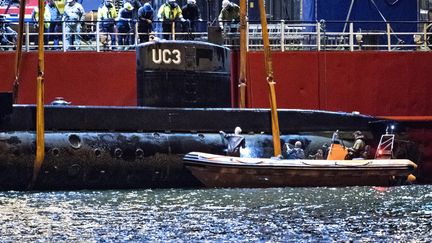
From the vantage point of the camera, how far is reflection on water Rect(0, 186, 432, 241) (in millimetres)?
20266

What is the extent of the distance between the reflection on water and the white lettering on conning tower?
3283 millimetres

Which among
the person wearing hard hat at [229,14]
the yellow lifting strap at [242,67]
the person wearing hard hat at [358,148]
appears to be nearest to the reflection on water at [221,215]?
the person wearing hard hat at [358,148]

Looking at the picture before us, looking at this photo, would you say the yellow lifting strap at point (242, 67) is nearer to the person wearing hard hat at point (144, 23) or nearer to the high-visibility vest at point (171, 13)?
the person wearing hard hat at point (144, 23)

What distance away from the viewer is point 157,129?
2800cm

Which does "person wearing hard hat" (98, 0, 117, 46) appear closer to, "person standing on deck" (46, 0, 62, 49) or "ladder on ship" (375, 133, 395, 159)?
"person standing on deck" (46, 0, 62, 49)

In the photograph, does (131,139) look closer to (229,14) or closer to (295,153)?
(295,153)

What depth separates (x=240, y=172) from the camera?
27125 mm

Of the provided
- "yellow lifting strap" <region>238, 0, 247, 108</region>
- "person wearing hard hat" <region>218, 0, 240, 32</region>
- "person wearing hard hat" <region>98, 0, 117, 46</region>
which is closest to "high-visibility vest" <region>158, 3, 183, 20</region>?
"person wearing hard hat" <region>218, 0, 240, 32</region>

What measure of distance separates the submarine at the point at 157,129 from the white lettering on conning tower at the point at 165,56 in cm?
2

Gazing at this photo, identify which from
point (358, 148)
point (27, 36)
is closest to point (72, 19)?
point (27, 36)

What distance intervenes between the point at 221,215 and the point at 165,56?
690cm

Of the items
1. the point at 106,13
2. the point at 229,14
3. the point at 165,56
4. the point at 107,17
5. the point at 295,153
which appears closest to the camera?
the point at 295,153

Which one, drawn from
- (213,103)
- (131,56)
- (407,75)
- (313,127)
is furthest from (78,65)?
(407,75)

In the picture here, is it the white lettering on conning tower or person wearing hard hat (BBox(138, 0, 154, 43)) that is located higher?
person wearing hard hat (BBox(138, 0, 154, 43))
